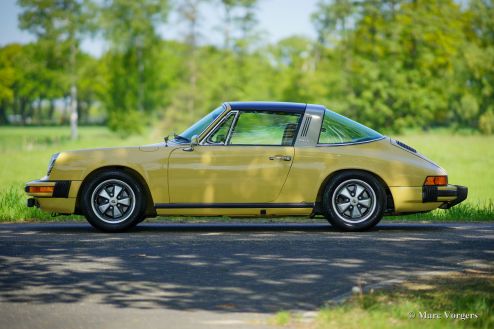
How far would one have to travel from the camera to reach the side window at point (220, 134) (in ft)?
34.3

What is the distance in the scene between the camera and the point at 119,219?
10320mm

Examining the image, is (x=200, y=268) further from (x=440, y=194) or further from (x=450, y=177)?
(x=450, y=177)

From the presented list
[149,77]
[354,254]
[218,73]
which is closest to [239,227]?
[354,254]

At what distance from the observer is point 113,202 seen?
10.3 m

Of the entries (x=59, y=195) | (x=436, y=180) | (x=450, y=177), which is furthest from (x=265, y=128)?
(x=450, y=177)

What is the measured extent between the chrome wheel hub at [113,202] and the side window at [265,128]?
56.5 inches

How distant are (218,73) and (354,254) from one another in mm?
63096

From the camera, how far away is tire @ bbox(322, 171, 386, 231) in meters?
10.3

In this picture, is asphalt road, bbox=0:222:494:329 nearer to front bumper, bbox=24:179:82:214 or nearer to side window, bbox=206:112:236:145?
front bumper, bbox=24:179:82:214

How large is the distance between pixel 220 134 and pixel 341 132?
1511mm

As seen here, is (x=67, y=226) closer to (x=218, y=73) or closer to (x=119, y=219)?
(x=119, y=219)

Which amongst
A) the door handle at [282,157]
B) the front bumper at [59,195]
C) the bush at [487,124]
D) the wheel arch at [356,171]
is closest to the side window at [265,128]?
the door handle at [282,157]

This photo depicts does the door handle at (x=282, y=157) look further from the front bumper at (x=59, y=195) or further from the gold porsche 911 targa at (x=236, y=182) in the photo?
the front bumper at (x=59, y=195)

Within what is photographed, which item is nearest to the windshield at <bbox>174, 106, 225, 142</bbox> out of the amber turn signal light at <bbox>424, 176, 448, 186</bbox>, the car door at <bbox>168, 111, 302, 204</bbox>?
the car door at <bbox>168, 111, 302, 204</bbox>
